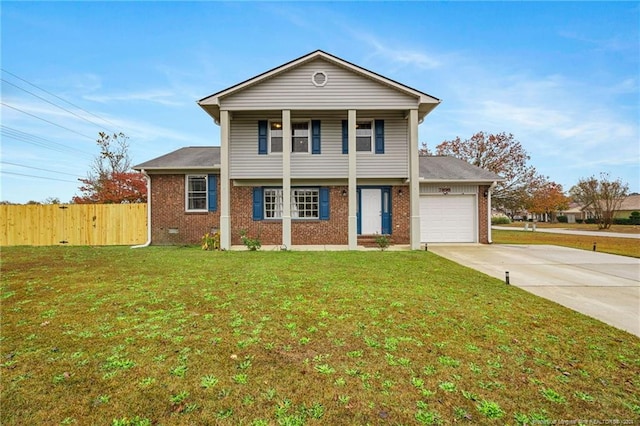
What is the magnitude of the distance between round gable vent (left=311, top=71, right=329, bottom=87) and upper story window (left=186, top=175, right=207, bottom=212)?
661cm

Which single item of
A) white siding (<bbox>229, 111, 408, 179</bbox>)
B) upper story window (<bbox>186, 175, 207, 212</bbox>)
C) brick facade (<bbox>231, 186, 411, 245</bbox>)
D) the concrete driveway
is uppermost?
white siding (<bbox>229, 111, 408, 179</bbox>)

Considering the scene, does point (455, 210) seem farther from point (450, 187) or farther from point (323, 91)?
point (323, 91)

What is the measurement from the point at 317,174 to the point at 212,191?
5.09m

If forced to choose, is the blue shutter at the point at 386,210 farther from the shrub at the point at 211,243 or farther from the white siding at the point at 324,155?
the shrub at the point at 211,243

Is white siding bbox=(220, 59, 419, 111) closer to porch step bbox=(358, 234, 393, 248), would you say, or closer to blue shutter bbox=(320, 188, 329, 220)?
blue shutter bbox=(320, 188, 329, 220)

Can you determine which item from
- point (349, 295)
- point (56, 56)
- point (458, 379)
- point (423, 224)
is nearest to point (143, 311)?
point (349, 295)

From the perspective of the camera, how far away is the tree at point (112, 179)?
2067cm

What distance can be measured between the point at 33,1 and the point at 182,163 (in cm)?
1031

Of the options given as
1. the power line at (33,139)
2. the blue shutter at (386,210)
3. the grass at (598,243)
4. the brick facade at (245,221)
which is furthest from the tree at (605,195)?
the power line at (33,139)

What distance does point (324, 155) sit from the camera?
11.9m

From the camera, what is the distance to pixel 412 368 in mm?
2637

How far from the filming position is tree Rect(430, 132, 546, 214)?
2697 centimetres

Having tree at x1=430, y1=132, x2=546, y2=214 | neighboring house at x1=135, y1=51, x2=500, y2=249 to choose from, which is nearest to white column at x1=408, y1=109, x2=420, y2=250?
neighboring house at x1=135, y1=51, x2=500, y2=249

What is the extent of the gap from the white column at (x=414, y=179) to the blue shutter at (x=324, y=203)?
12.0ft
